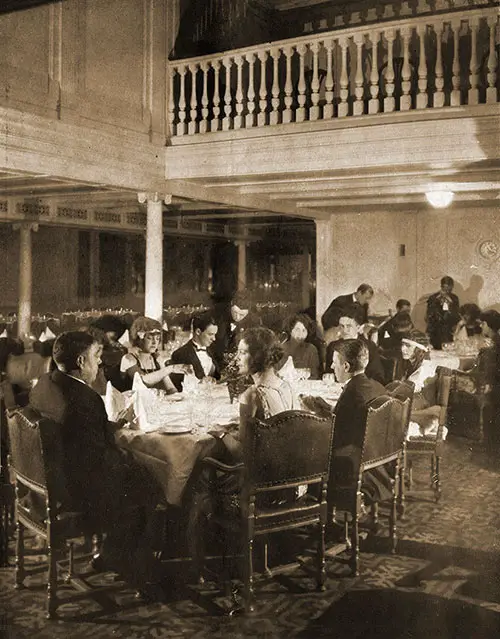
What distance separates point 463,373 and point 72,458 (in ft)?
16.3

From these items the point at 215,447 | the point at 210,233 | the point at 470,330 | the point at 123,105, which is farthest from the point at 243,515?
the point at 210,233

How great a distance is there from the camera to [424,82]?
21.2 ft

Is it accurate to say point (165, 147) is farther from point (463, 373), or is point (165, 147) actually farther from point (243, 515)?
point (243, 515)

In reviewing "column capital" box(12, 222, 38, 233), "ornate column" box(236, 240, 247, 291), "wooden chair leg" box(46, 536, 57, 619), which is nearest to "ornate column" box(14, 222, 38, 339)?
"column capital" box(12, 222, 38, 233)

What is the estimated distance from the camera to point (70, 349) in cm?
354

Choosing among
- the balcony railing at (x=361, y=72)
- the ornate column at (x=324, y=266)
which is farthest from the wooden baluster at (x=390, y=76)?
the ornate column at (x=324, y=266)

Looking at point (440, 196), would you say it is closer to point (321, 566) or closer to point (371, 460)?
point (371, 460)

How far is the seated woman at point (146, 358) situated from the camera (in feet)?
16.8

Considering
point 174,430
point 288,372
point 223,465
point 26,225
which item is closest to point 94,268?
point 26,225

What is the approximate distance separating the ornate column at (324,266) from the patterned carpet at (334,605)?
30.6ft

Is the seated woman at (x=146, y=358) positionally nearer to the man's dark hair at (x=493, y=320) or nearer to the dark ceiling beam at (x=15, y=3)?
the dark ceiling beam at (x=15, y=3)

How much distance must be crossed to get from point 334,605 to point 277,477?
0.75 metres

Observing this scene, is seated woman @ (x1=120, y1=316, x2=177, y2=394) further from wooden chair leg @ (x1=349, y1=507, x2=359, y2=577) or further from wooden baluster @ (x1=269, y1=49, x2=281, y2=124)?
wooden baluster @ (x1=269, y1=49, x2=281, y2=124)

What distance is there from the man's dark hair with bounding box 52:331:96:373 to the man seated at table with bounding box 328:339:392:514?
1535mm
